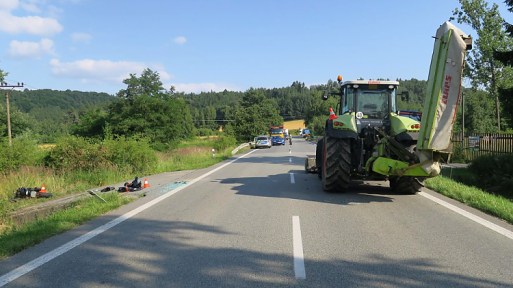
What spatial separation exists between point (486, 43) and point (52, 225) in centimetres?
3150

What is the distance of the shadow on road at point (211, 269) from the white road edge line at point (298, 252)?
2.6 inches

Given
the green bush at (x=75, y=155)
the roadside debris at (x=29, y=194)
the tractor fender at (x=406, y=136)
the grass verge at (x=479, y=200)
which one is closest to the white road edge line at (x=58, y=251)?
the roadside debris at (x=29, y=194)

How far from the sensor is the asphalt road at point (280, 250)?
387 cm

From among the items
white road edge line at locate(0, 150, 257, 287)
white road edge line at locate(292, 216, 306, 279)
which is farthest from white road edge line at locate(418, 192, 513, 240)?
white road edge line at locate(0, 150, 257, 287)

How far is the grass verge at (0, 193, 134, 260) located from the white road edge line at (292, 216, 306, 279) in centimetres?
379

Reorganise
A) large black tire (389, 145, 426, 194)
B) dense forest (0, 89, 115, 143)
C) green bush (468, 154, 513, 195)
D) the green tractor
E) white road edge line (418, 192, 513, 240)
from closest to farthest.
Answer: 1. white road edge line (418, 192, 513, 240)
2. the green tractor
3. large black tire (389, 145, 426, 194)
4. green bush (468, 154, 513, 195)
5. dense forest (0, 89, 115, 143)

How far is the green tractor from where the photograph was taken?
6258 millimetres

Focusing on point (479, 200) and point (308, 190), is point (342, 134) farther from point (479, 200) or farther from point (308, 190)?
point (479, 200)

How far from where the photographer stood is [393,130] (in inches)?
341

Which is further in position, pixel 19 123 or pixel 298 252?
pixel 19 123

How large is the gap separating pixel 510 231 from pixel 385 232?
6.17ft

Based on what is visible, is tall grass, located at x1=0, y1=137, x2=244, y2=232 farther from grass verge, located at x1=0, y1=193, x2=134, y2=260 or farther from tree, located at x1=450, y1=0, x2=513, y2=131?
tree, located at x1=450, y1=0, x2=513, y2=131

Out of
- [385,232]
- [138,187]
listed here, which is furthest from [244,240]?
[138,187]

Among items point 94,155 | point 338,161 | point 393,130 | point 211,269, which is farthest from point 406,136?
point 94,155
